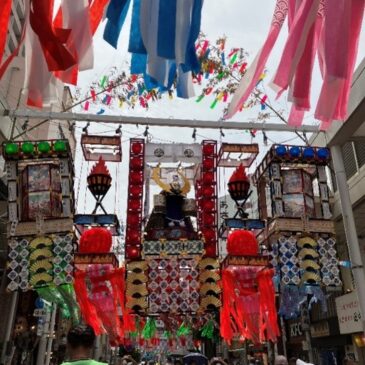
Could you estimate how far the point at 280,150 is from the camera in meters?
10.9

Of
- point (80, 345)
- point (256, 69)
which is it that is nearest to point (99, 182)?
point (256, 69)

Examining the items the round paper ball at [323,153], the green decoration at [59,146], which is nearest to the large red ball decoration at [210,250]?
the round paper ball at [323,153]

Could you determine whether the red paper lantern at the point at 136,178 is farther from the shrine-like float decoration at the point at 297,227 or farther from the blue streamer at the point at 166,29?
the blue streamer at the point at 166,29

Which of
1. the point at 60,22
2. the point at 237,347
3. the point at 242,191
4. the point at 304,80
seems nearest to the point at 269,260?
the point at 242,191

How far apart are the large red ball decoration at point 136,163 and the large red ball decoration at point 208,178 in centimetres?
166

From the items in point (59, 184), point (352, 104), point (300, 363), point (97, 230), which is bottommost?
point (300, 363)

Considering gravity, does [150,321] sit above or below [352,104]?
below

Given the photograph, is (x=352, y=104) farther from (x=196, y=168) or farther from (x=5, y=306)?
(x=5, y=306)

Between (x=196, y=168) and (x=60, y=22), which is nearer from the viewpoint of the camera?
(x=60, y=22)

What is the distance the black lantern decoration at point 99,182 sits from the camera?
11133mm

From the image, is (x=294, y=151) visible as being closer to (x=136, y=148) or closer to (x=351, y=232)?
(x=351, y=232)

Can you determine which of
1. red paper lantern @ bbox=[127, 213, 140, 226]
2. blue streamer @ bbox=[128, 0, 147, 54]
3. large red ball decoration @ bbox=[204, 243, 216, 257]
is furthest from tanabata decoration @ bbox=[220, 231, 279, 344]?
blue streamer @ bbox=[128, 0, 147, 54]

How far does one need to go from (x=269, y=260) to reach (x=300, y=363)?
18.0ft

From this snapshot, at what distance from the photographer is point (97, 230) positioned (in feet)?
35.0
